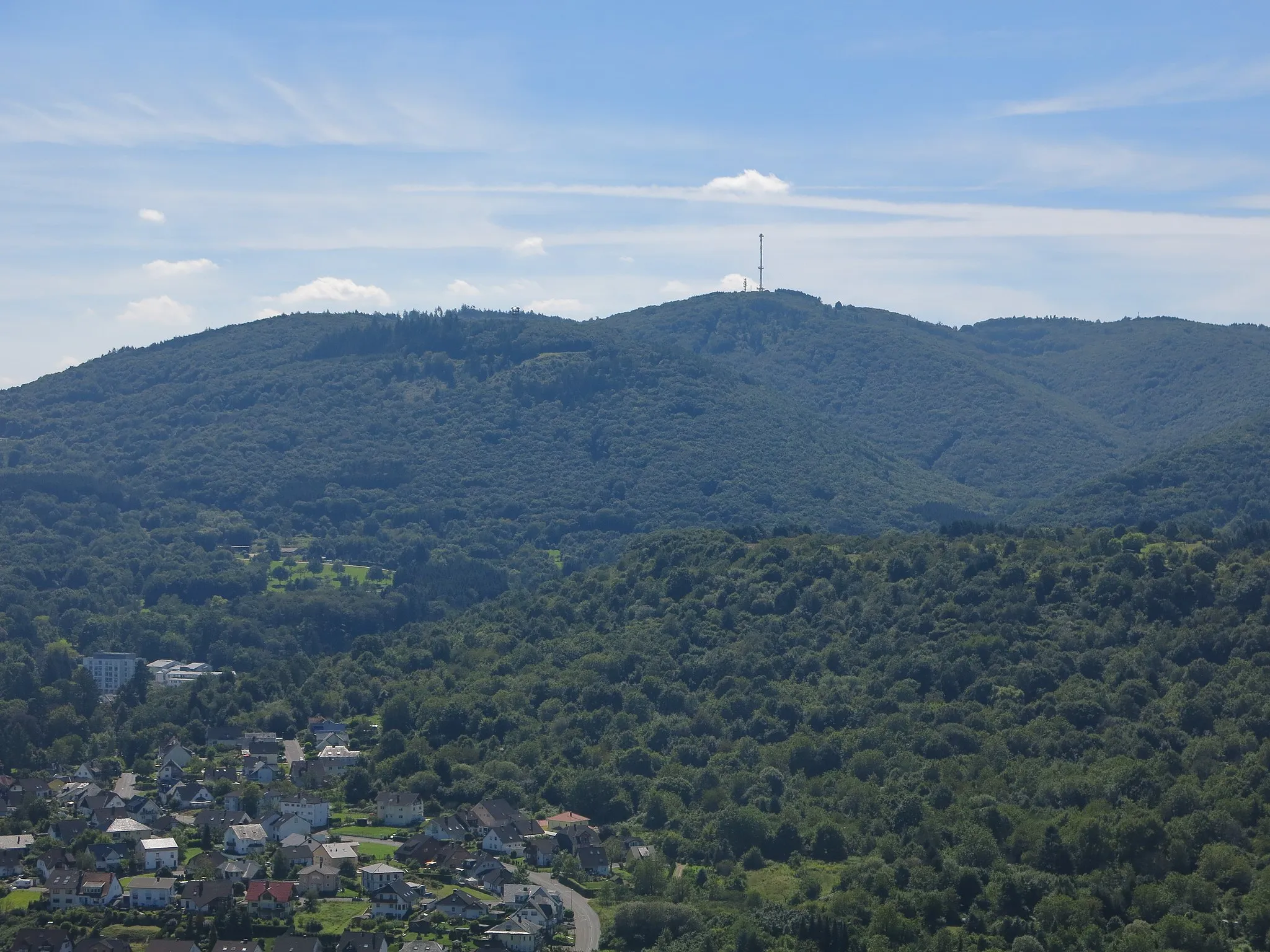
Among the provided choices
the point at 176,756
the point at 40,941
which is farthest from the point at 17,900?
the point at 176,756

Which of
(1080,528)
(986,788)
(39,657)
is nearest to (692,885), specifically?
(986,788)

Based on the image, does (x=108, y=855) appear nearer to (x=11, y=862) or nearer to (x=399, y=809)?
(x=11, y=862)

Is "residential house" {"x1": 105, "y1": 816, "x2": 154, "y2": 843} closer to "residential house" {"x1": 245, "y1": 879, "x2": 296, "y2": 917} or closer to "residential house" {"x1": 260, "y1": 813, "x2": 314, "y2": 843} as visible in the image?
"residential house" {"x1": 260, "y1": 813, "x2": 314, "y2": 843}

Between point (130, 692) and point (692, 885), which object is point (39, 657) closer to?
point (130, 692)

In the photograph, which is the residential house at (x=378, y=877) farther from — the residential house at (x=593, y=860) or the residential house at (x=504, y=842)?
the residential house at (x=593, y=860)

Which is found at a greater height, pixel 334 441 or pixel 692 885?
pixel 334 441

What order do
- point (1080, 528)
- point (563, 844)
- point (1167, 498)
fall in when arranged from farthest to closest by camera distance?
1. point (1167, 498)
2. point (1080, 528)
3. point (563, 844)

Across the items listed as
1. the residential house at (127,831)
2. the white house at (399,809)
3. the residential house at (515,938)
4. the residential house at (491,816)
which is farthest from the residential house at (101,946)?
the white house at (399,809)
